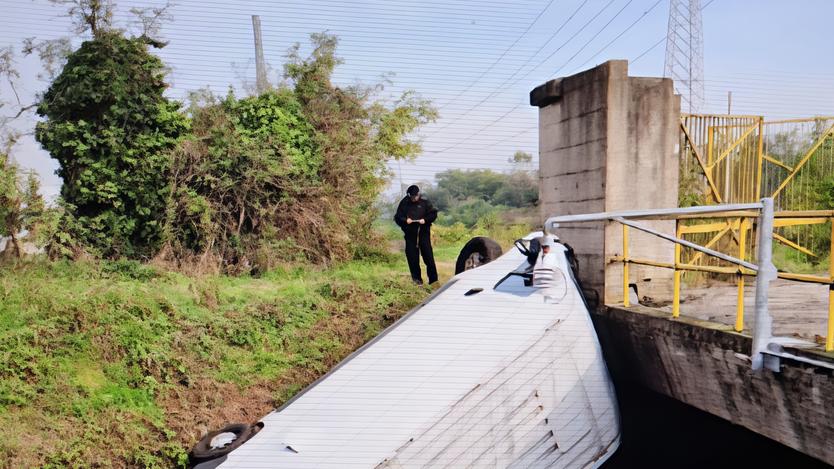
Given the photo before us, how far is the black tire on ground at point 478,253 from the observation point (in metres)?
7.07

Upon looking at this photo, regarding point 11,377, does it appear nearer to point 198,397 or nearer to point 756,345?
point 198,397

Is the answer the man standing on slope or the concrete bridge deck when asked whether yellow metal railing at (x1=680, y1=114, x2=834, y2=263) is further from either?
the man standing on slope

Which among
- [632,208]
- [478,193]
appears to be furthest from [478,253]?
[478,193]

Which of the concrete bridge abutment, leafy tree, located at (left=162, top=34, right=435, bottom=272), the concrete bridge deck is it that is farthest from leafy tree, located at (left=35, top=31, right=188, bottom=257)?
the concrete bridge deck

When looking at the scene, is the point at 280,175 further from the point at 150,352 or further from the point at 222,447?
the point at 222,447

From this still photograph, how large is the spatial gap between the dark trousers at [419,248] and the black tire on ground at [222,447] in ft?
11.2

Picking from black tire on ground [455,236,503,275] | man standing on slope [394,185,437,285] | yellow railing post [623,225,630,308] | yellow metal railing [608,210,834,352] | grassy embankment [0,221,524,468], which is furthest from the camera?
man standing on slope [394,185,437,285]

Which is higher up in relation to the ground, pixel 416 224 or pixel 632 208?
pixel 632 208

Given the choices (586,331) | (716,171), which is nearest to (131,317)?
(586,331)

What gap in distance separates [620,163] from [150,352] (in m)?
5.19

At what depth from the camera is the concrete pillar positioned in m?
5.80

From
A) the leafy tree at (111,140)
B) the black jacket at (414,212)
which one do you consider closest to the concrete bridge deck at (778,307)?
the black jacket at (414,212)

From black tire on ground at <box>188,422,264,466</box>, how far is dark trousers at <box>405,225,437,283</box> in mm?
3429

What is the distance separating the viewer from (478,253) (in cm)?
738
